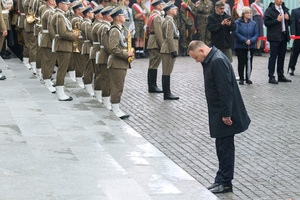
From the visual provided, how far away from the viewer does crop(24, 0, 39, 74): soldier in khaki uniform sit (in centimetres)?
1477

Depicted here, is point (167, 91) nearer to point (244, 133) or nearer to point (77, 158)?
point (244, 133)

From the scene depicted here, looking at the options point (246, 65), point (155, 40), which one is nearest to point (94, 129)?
point (155, 40)

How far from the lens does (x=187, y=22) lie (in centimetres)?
2166

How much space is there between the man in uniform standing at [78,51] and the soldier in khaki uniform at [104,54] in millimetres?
1826

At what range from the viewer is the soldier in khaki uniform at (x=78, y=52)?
1363cm

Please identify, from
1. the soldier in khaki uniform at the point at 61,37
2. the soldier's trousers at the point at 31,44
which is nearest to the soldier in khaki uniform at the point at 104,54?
the soldier in khaki uniform at the point at 61,37

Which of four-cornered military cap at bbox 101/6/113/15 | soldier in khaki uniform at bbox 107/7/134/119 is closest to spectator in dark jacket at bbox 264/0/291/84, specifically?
four-cornered military cap at bbox 101/6/113/15

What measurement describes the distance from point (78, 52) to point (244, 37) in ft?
12.8

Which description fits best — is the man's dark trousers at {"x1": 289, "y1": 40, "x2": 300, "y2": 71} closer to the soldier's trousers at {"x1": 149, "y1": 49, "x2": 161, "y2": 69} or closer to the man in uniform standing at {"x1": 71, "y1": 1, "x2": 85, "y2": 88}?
the soldier's trousers at {"x1": 149, "y1": 49, "x2": 161, "y2": 69}

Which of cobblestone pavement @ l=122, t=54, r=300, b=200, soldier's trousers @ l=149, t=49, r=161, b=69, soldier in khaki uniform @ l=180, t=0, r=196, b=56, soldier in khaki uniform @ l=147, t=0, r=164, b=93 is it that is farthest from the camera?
soldier in khaki uniform @ l=180, t=0, r=196, b=56

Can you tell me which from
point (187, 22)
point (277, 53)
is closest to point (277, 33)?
point (277, 53)

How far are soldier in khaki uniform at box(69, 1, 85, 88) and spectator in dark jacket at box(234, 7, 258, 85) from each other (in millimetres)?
3669

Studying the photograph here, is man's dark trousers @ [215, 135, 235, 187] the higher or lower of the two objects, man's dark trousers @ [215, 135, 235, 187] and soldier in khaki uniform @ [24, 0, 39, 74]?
the lower

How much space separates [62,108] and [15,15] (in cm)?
676
